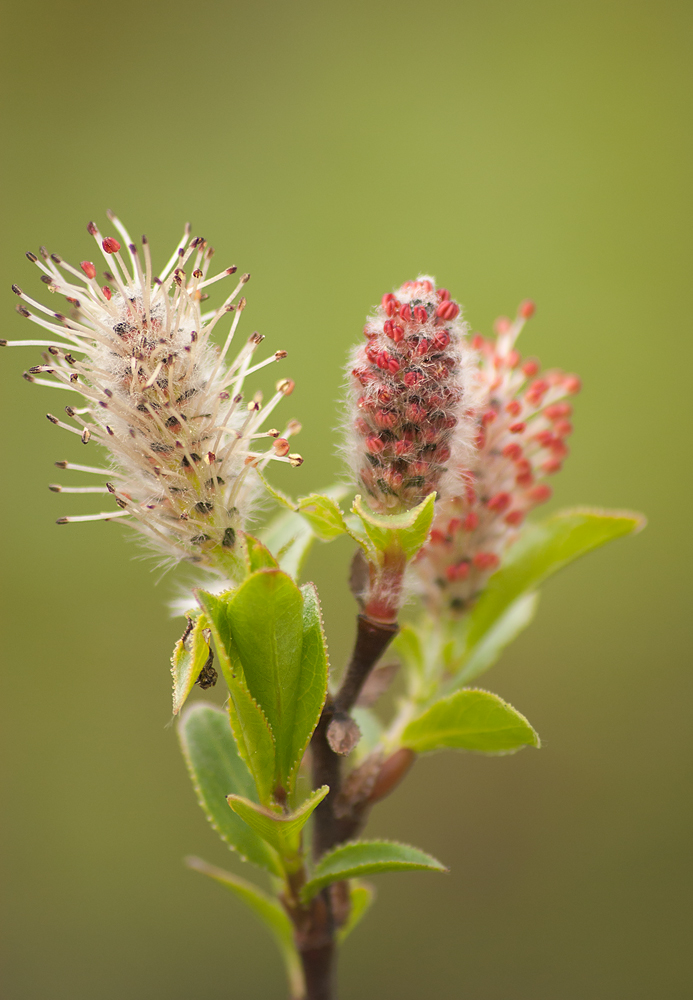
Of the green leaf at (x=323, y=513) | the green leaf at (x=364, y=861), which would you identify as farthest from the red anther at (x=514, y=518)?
the green leaf at (x=364, y=861)

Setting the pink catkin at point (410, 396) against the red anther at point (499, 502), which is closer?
the pink catkin at point (410, 396)

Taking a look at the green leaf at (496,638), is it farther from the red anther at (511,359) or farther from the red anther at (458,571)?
the red anther at (511,359)

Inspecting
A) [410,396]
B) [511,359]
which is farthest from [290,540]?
[511,359]

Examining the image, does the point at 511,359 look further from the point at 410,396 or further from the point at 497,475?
the point at 410,396

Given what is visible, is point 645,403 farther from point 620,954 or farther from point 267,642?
point 267,642

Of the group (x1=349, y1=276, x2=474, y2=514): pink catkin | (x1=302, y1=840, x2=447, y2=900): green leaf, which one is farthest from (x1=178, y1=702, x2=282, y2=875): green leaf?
(x1=349, y1=276, x2=474, y2=514): pink catkin

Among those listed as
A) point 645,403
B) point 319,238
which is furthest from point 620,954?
point 319,238
